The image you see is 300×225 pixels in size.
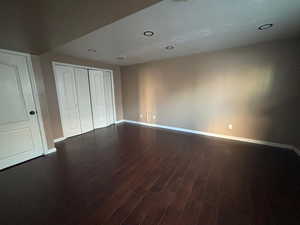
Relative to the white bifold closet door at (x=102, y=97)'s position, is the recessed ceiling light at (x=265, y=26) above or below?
above

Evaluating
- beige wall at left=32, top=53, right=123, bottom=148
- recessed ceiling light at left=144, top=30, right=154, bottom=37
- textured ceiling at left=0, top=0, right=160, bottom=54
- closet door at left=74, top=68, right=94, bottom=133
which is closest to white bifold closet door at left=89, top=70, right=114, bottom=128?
closet door at left=74, top=68, right=94, bottom=133

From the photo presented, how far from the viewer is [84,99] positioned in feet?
14.3

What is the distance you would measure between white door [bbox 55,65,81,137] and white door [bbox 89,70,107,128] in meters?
0.61

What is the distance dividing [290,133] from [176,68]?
320 cm

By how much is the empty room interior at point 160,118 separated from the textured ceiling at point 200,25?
21 mm

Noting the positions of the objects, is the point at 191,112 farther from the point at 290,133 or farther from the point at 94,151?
the point at 94,151

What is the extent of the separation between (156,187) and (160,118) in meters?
3.01

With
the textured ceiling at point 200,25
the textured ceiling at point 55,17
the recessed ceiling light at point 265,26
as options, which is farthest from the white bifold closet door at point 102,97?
the recessed ceiling light at point 265,26

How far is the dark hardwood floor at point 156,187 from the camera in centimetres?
145

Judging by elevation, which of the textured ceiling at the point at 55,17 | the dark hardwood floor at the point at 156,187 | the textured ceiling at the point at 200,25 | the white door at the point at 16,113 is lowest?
the dark hardwood floor at the point at 156,187

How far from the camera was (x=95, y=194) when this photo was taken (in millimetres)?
1790

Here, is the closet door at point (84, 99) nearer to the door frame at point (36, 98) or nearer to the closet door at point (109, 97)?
the closet door at point (109, 97)

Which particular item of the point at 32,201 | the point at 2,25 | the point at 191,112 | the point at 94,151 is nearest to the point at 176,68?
the point at 191,112

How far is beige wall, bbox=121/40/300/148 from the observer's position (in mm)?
2807
